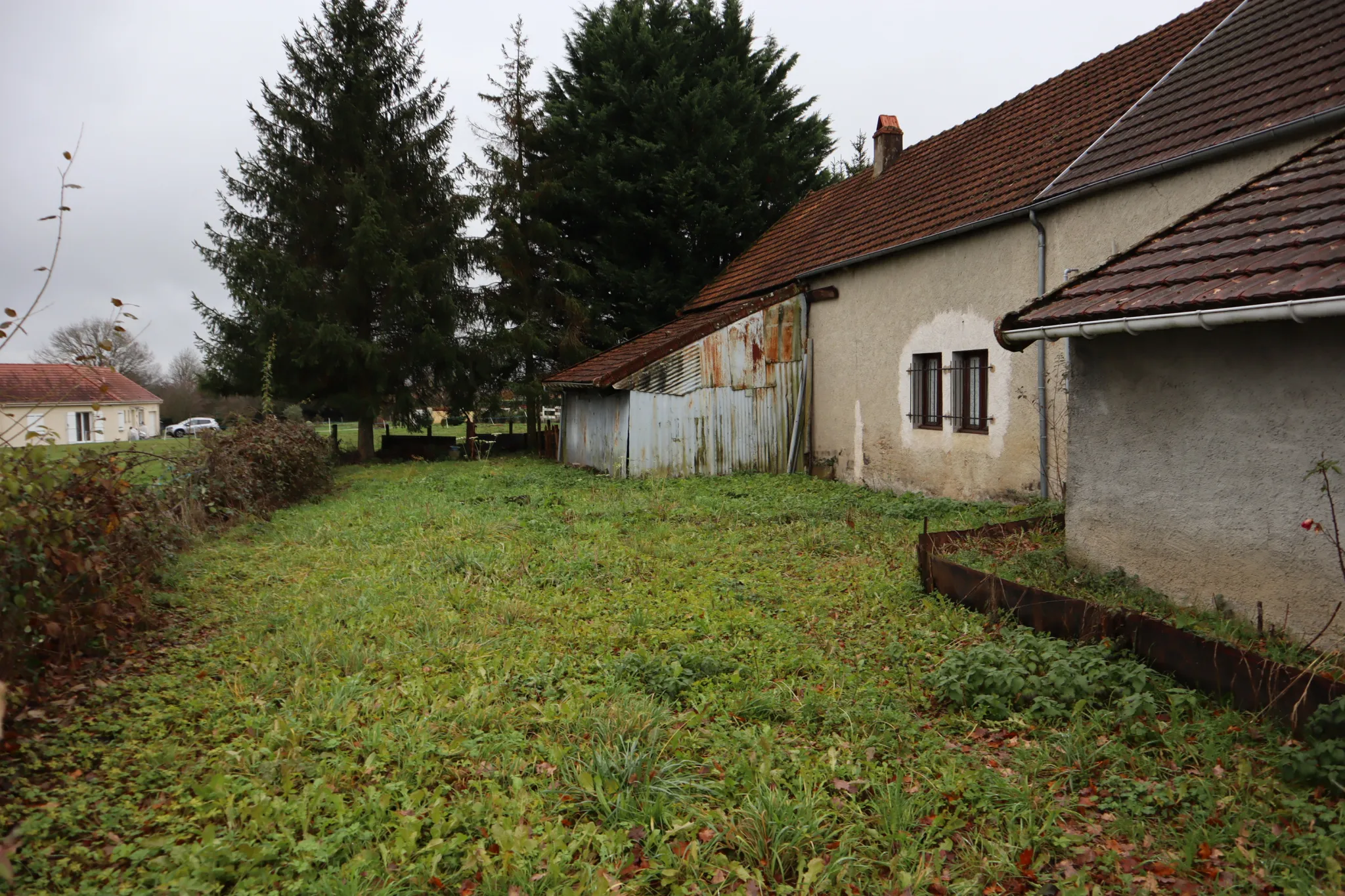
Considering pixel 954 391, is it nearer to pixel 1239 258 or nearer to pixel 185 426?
pixel 1239 258

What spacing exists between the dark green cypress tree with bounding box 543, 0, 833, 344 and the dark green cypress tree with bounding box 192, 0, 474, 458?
148 inches

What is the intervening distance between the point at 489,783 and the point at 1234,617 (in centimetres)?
476

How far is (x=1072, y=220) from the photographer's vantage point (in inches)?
364

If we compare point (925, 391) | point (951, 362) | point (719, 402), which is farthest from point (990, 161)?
point (719, 402)

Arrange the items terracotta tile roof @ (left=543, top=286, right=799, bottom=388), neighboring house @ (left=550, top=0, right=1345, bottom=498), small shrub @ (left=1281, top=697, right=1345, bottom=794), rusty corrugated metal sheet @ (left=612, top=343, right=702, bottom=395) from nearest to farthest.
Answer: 1. small shrub @ (left=1281, top=697, right=1345, bottom=794)
2. neighboring house @ (left=550, top=0, right=1345, bottom=498)
3. terracotta tile roof @ (left=543, top=286, right=799, bottom=388)
4. rusty corrugated metal sheet @ (left=612, top=343, right=702, bottom=395)

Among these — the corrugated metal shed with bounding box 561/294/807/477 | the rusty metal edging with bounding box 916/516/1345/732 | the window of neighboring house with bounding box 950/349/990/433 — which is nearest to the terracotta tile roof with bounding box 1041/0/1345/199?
the window of neighboring house with bounding box 950/349/990/433

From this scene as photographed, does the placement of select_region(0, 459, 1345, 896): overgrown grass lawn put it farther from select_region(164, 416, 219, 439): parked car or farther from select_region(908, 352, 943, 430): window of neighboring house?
select_region(164, 416, 219, 439): parked car

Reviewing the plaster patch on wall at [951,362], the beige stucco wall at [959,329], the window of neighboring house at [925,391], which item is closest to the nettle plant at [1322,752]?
the beige stucco wall at [959,329]

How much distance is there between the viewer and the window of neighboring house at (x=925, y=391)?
459 inches

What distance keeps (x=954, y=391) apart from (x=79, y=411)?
1761 inches

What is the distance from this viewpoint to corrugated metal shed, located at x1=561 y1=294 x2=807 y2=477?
14.6 m

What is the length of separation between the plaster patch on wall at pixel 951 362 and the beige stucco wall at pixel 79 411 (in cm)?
902

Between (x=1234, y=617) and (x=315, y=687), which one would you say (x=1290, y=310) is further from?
(x=315, y=687)

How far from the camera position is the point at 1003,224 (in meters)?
10.2
